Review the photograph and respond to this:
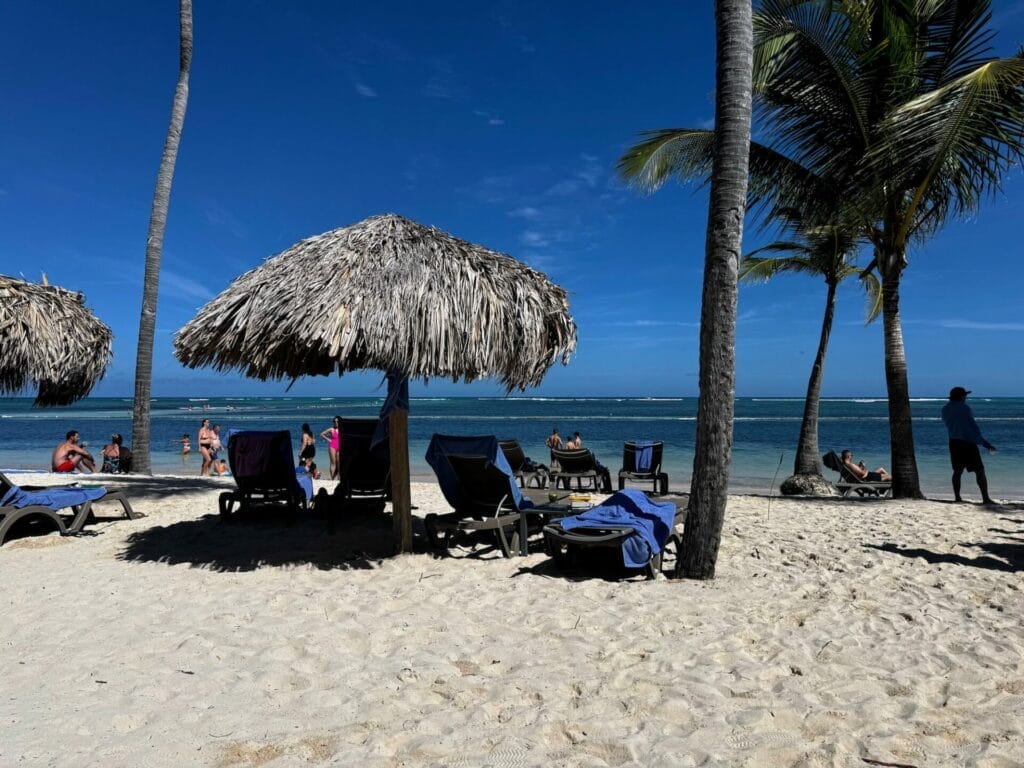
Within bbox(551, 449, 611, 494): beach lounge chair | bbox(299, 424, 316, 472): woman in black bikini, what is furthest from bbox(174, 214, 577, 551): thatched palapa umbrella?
bbox(299, 424, 316, 472): woman in black bikini

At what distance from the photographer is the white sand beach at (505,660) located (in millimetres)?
2240

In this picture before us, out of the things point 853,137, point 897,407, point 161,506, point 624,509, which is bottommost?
point 161,506

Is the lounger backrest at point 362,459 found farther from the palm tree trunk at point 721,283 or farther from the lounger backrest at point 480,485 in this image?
the palm tree trunk at point 721,283

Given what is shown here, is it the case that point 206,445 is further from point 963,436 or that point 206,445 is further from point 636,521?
point 963,436

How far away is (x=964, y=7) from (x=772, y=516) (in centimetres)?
691

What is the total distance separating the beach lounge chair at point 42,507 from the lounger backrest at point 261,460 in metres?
1.41

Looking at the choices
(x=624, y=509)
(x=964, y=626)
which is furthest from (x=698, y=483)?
(x=964, y=626)

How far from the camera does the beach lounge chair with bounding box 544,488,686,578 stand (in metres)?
4.39

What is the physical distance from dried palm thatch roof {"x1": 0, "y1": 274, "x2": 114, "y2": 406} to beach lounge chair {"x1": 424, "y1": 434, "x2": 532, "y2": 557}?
15.4 feet

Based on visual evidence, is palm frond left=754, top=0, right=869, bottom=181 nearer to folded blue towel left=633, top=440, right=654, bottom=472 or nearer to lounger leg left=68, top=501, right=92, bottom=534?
folded blue towel left=633, top=440, right=654, bottom=472

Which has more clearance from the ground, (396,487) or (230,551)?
(396,487)

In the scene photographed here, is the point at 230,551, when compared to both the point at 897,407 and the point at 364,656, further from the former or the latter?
the point at 897,407

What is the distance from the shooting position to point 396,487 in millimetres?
5152

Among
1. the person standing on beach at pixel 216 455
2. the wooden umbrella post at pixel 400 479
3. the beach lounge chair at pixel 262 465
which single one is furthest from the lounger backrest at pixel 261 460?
the person standing on beach at pixel 216 455
